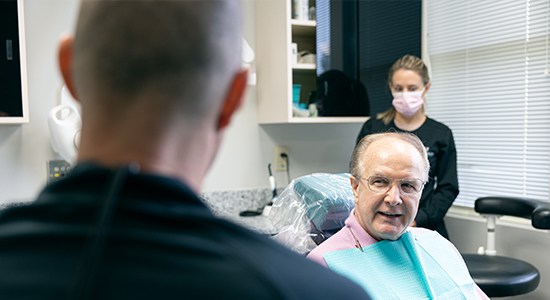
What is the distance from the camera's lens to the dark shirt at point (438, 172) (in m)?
2.50

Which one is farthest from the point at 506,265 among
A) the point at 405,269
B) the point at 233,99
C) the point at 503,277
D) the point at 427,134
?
the point at 233,99

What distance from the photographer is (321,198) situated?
5.61ft

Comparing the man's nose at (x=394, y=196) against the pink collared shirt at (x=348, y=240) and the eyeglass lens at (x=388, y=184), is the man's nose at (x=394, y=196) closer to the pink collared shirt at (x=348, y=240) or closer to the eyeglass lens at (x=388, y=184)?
the eyeglass lens at (x=388, y=184)

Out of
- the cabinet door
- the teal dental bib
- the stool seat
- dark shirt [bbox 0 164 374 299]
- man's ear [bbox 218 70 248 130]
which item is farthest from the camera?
the cabinet door

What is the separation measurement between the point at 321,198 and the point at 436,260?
40cm

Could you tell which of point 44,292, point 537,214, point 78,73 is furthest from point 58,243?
point 537,214

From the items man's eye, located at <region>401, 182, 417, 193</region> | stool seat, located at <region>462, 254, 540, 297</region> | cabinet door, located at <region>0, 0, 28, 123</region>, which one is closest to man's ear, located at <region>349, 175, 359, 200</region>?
man's eye, located at <region>401, 182, 417, 193</region>

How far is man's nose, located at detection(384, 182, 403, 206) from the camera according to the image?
1.53m

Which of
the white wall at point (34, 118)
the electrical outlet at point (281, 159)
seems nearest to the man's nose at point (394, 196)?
the electrical outlet at point (281, 159)

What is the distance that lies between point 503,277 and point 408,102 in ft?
2.94

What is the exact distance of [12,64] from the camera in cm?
222

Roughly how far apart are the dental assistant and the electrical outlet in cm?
65

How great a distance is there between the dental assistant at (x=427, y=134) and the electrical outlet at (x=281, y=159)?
0.65 metres

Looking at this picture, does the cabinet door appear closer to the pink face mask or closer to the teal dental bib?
the teal dental bib
